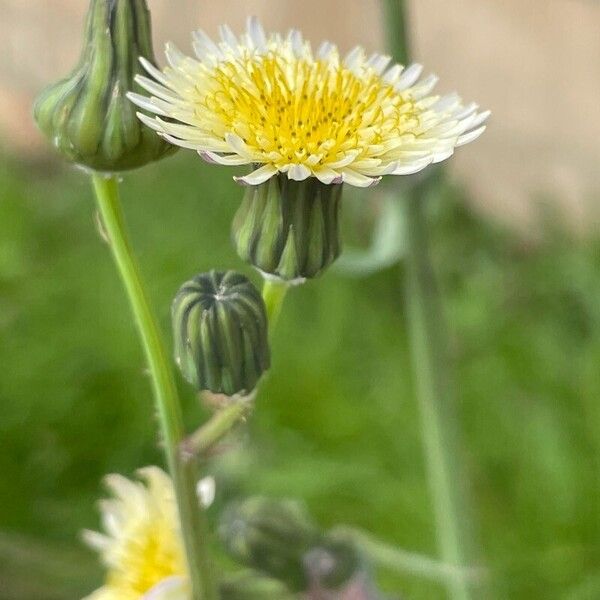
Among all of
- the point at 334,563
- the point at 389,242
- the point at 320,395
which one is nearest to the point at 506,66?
the point at 320,395

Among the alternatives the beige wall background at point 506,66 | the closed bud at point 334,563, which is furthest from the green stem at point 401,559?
the beige wall background at point 506,66

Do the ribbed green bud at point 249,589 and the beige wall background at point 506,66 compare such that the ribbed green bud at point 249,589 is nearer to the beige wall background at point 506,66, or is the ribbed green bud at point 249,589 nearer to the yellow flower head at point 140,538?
the yellow flower head at point 140,538

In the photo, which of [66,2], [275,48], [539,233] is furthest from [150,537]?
[66,2]

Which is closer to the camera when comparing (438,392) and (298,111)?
(298,111)

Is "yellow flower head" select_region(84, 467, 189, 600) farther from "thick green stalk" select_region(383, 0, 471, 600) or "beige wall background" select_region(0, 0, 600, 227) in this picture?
"beige wall background" select_region(0, 0, 600, 227)

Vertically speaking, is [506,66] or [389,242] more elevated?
[506,66]

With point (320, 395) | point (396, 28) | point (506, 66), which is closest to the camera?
point (396, 28)

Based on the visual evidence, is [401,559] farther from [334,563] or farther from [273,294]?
[273,294]

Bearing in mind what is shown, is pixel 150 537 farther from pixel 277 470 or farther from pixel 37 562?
pixel 277 470
